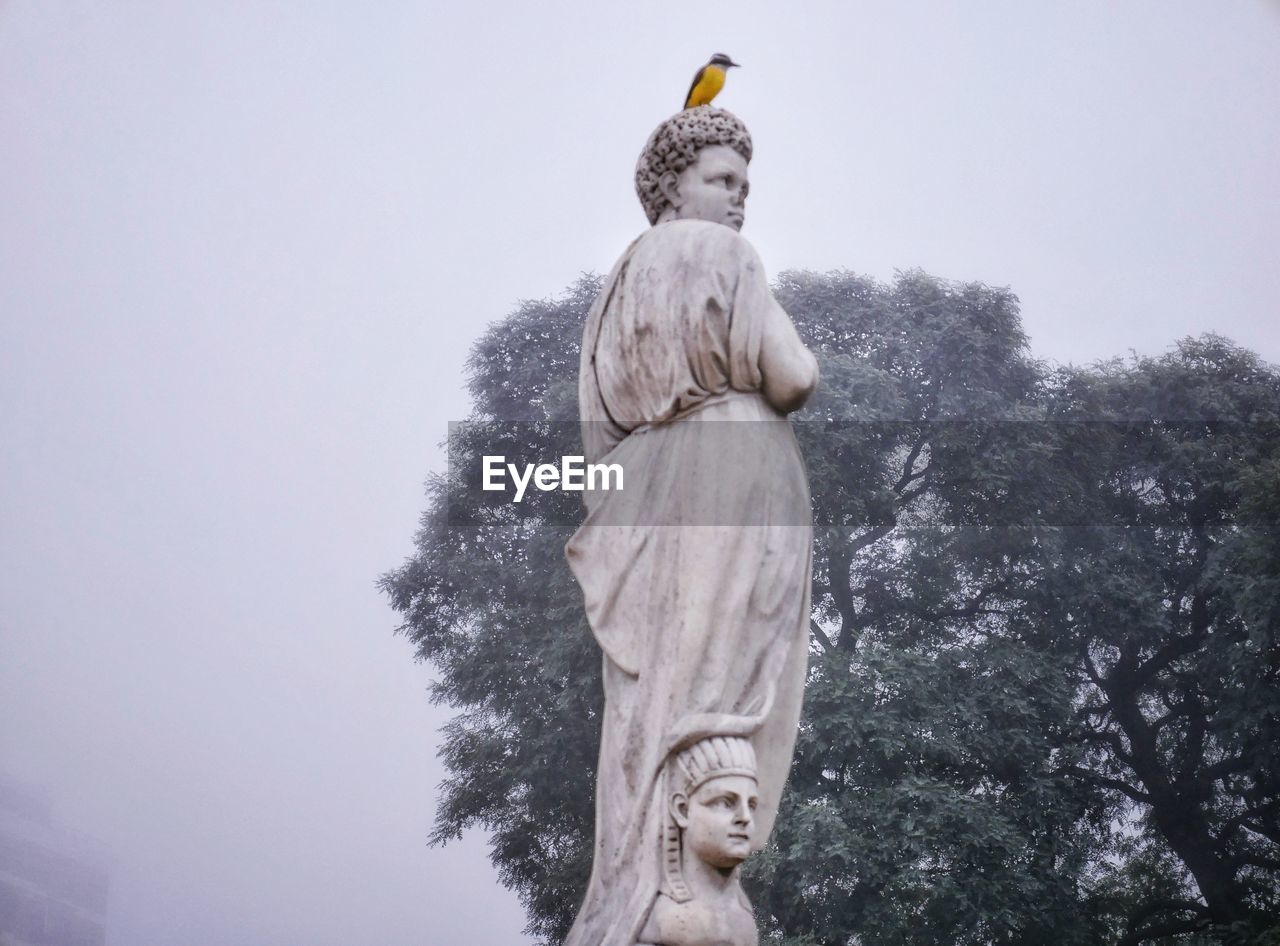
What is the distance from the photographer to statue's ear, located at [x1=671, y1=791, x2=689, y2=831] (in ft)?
10.6

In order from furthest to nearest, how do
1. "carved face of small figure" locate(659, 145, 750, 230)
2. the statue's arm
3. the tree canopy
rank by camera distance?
the tree canopy < "carved face of small figure" locate(659, 145, 750, 230) < the statue's arm

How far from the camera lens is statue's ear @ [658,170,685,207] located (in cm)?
407

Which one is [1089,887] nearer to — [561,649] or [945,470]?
[945,470]

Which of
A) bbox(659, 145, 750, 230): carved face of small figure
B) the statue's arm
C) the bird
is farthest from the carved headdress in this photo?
the bird

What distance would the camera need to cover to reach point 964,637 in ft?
49.7

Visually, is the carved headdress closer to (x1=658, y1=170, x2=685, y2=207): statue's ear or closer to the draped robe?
the draped robe

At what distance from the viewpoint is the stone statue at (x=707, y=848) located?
123 inches

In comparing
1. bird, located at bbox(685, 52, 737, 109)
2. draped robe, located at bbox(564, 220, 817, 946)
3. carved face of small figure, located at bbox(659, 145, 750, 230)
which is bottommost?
draped robe, located at bbox(564, 220, 817, 946)

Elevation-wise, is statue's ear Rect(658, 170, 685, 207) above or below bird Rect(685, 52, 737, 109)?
below

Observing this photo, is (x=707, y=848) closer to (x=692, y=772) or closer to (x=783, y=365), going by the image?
(x=692, y=772)

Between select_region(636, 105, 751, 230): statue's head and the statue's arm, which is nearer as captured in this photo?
the statue's arm

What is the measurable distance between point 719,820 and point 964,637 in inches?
492

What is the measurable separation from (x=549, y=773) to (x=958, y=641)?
4631mm

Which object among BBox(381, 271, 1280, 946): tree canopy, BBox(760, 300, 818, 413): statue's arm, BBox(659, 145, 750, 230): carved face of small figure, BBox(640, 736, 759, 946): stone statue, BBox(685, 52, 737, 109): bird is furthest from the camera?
BBox(381, 271, 1280, 946): tree canopy
